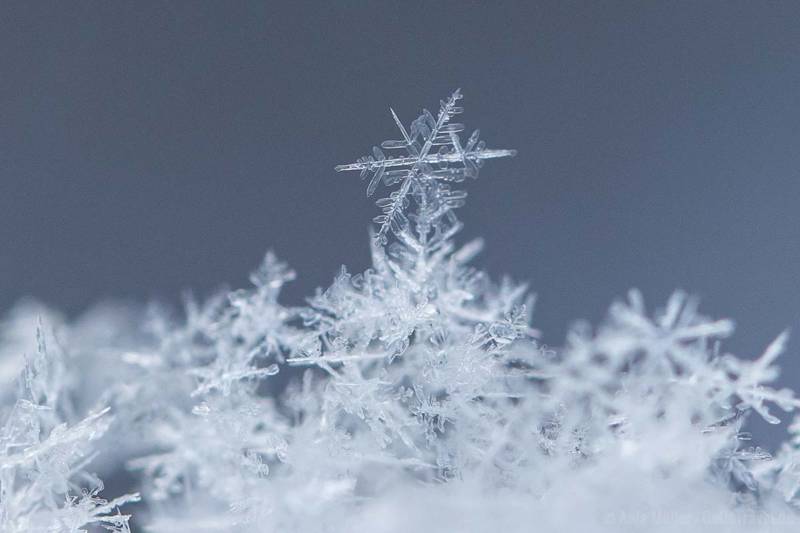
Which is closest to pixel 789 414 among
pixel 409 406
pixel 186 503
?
pixel 409 406

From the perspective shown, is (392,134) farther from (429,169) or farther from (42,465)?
(42,465)

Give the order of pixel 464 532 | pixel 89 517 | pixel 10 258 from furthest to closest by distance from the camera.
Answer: pixel 10 258 < pixel 89 517 < pixel 464 532

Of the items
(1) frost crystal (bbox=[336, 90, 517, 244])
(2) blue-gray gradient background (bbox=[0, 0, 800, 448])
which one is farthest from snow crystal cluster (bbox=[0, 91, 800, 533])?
(2) blue-gray gradient background (bbox=[0, 0, 800, 448])

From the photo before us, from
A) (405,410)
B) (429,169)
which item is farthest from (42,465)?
(429,169)

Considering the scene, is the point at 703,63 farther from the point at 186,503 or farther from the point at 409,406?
the point at 186,503

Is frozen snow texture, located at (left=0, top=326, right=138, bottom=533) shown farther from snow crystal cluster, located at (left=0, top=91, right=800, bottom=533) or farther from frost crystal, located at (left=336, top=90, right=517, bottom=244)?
frost crystal, located at (left=336, top=90, right=517, bottom=244)

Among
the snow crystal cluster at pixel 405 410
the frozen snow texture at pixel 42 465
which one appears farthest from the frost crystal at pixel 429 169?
the frozen snow texture at pixel 42 465
